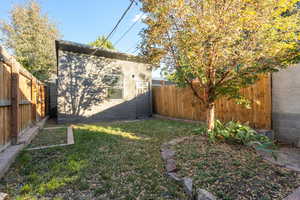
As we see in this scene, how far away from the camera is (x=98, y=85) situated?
264 inches

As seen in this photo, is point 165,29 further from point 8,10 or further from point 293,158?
point 8,10

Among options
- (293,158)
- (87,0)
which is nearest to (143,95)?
(87,0)

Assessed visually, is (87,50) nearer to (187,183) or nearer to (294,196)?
(187,183)

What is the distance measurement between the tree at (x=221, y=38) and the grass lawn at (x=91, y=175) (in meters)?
1.89

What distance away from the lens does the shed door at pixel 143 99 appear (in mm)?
7722

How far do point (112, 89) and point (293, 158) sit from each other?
6.51 metres

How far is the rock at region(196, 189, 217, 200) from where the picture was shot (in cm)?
141

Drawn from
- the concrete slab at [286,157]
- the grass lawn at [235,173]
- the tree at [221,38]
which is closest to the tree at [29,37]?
the tree at [221,38]

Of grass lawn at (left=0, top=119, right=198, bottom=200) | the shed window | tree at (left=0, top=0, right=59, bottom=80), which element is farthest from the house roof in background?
tree at (left=0, top=0, right=59, bottom=80)

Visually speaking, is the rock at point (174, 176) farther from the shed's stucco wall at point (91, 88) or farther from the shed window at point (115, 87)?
the shed window at point (115, 87)

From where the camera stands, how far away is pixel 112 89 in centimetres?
710

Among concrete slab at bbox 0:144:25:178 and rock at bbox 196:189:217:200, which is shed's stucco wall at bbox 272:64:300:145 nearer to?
rock at bbox 196:189:217:200

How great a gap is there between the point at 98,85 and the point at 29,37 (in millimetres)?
5791

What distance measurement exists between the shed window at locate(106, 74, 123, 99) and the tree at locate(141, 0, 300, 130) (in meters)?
Answer: 4.17
